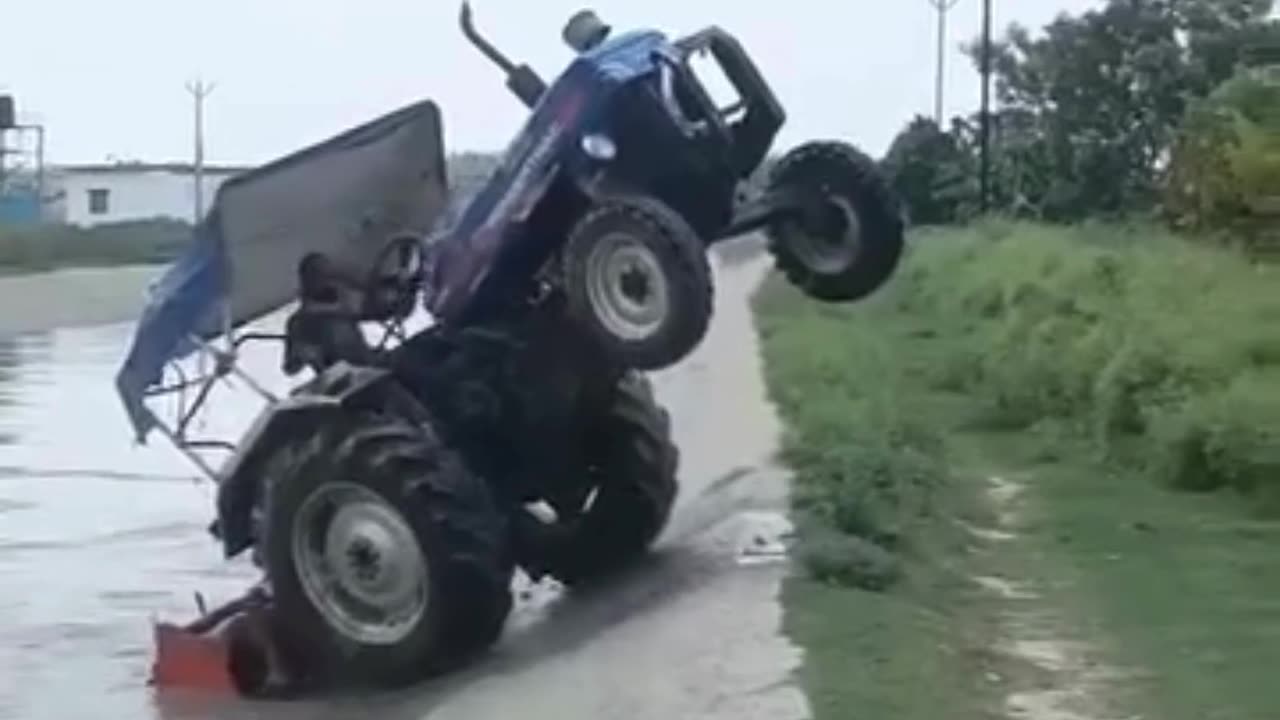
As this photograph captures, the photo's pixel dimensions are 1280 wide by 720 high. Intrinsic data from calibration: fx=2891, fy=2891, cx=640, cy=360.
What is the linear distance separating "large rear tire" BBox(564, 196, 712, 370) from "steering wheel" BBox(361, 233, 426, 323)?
1349 millimetres

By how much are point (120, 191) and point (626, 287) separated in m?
116

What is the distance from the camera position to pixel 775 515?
52.1ft

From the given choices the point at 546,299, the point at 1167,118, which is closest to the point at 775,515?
the point at 546,299

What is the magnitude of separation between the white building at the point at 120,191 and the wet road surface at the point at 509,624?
323ft

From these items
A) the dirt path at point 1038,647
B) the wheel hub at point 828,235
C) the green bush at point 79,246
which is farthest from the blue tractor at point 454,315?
the green bush at point 79,246

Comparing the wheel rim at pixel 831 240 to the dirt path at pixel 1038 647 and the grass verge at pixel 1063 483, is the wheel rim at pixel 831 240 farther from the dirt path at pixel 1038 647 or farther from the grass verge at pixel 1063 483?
the dirt path at pixel 1038 647

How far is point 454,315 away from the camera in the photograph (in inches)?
515

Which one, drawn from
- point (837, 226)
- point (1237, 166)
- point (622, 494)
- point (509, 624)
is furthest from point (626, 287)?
point (1237, 166)

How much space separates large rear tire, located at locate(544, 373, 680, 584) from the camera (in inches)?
572

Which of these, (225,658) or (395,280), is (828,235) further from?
(225,658)

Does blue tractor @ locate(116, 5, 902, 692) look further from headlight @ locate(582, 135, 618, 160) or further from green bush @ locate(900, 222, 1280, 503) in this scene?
green bush @ locate(900, 222, 1280, 503)

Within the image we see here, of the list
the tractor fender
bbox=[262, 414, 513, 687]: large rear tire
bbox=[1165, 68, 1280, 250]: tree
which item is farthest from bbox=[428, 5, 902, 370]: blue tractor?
bbox=[1165, 68, 1280, 250]: tree

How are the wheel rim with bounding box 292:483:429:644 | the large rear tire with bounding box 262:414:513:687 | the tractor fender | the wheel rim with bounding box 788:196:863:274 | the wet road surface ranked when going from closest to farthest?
the wet road surface < the large rear tire with bounding box 262:414:513:687 < the wheel rim with bounding box 292:483:429:644 < the tractor fender < the wheel rim with bounding box 788:196:863:274

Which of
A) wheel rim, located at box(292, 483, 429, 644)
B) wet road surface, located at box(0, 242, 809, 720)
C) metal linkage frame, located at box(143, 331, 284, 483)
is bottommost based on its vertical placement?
wet road surface, located at box(0, 242, 809, 720)
